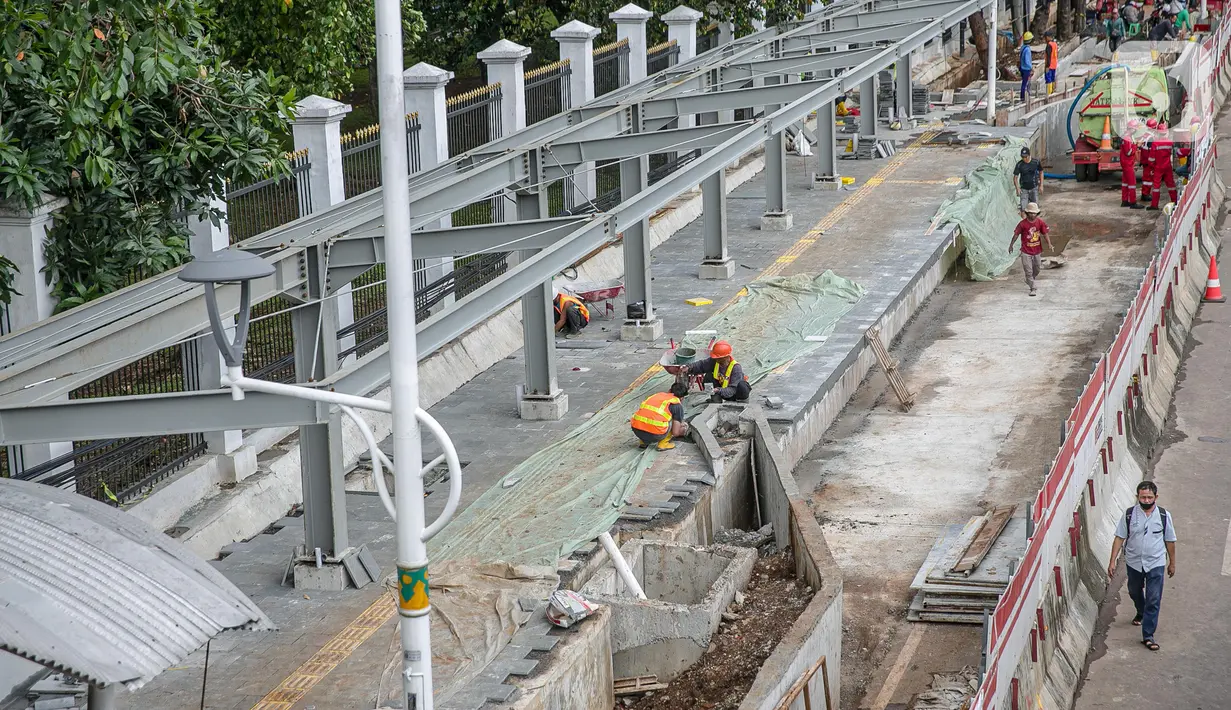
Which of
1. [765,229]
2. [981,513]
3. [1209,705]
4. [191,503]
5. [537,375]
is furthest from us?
[765,229]

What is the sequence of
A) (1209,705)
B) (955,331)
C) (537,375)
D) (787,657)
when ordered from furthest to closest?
(955,331) → (537,375) → (1209,705) → (787,657)

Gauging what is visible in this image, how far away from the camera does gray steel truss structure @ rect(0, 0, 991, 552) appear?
11688mm

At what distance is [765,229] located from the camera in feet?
91.7

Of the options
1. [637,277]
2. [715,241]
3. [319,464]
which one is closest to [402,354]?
[319,464]

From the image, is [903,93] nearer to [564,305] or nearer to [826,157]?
[826,157]

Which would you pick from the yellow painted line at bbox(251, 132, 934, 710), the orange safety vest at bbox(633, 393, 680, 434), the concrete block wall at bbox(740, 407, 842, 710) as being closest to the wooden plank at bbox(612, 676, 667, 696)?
the concrete block wall at bbox(740, 407, 842, 710)

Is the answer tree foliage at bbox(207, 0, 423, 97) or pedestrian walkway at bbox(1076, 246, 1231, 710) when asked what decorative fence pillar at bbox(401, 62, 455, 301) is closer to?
tree foliage at bbox(207, 0, 423, 97)

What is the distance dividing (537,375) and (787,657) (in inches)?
302

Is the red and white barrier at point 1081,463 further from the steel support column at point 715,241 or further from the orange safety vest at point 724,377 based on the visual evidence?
the steel support column at point 715,241

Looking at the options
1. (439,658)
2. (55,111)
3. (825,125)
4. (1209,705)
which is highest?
(55,111)

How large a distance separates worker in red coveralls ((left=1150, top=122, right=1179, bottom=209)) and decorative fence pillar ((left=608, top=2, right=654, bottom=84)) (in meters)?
10.3

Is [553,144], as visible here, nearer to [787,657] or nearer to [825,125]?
[787,657]

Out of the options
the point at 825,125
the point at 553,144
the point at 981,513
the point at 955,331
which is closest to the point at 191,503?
the point at 553,144

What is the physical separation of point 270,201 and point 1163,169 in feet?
66.9
